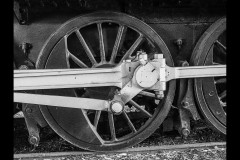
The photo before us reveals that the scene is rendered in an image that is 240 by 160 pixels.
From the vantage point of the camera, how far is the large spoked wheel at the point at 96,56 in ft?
8.08

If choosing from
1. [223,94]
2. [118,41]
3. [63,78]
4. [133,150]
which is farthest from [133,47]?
[223,94]

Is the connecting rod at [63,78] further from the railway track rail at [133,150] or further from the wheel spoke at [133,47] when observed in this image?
the railway track rail at [133,150]

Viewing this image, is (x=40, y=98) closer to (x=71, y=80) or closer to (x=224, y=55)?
(x=71, y=80)

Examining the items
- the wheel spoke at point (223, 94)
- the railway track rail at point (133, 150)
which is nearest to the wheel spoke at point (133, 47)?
the railway track rail at point (133, 150)

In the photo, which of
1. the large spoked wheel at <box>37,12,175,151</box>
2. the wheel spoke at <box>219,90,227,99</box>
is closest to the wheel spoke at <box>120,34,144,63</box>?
the large spoked wheel at <box>37,12,175,151</box>

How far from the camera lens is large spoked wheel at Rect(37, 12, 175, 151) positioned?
246 centimetres

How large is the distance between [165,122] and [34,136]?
3.64 feet

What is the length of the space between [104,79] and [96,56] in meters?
0.47

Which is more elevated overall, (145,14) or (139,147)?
(145,14)

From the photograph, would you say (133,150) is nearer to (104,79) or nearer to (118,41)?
(104,79)

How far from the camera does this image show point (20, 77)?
2.21m

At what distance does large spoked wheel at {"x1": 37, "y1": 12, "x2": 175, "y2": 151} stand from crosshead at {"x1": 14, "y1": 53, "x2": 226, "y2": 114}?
0.54 ft

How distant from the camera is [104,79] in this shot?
232 centimetres
